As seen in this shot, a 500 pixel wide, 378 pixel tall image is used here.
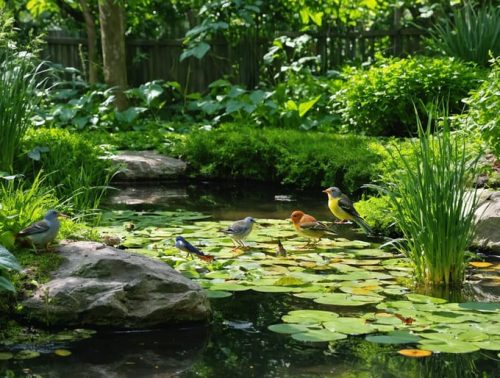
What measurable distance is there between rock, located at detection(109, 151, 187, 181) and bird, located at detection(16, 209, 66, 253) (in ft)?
18.5

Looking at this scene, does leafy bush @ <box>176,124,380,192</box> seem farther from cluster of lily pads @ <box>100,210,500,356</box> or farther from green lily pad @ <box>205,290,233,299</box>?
green lily pad @ <box>205,290,233,299</box>

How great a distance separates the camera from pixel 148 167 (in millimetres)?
11383

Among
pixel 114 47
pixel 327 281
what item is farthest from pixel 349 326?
pixel 114 47

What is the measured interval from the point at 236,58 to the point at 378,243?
8.59 meters

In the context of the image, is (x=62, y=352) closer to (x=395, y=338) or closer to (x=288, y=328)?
(x=288, y=328)

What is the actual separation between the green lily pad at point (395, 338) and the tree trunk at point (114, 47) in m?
10.1

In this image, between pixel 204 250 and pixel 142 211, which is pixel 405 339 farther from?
pixel 142 211

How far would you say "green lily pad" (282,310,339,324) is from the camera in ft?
17.1

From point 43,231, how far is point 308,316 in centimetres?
173

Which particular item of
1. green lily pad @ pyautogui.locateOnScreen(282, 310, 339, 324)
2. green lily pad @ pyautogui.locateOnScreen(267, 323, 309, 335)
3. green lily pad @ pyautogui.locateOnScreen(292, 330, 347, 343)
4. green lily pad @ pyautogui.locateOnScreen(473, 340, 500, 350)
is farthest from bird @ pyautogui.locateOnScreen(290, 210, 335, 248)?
green lily pad @ pyautogui.locateOnScreen(473, 340, 500, 350)

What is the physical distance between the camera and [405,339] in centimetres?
483

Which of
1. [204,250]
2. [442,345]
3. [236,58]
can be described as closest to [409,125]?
Answer: [236,58]

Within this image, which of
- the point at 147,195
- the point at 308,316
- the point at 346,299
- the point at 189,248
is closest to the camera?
the point at 308,316

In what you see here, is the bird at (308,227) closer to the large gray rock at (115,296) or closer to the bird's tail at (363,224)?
the bird's tail at (363,224)
